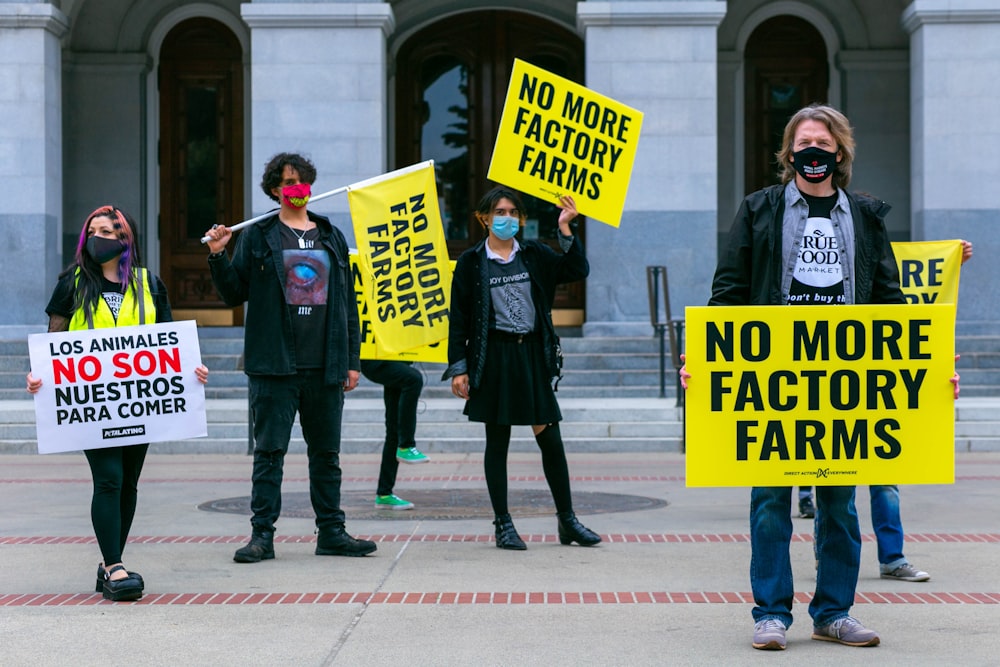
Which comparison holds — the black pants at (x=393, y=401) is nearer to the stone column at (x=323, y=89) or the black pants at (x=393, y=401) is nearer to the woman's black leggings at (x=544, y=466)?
the woman's black leggings at (x=544, y=466)

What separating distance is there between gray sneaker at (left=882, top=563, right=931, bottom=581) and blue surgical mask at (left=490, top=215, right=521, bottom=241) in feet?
8.96

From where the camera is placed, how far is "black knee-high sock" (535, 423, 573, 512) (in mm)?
8438

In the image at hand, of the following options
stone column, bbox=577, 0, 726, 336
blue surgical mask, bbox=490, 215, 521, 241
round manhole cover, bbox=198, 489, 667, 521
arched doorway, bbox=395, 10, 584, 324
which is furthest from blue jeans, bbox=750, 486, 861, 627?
arched doorway, bbox=395, 10, 584, 324

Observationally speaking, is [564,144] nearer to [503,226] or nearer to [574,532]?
[503,226]

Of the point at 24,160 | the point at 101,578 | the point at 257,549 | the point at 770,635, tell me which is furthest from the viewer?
the point at 24,160

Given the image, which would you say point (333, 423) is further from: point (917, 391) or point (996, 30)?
point (996, 30)

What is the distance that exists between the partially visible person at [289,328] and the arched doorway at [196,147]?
1488 centimetres

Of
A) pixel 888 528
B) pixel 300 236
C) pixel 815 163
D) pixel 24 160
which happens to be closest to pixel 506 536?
pixel 300 236

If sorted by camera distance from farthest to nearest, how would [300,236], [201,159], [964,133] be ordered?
[201,159]
[964,133]
[300,236]

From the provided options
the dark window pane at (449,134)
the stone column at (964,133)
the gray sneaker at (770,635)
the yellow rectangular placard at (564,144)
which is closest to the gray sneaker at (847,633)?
the gray sneaker at (770,635)

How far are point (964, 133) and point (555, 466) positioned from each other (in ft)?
42.1

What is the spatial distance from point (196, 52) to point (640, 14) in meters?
7.28

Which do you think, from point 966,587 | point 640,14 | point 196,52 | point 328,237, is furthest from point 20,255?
point 966,587

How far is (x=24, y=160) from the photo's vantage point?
19.7m
